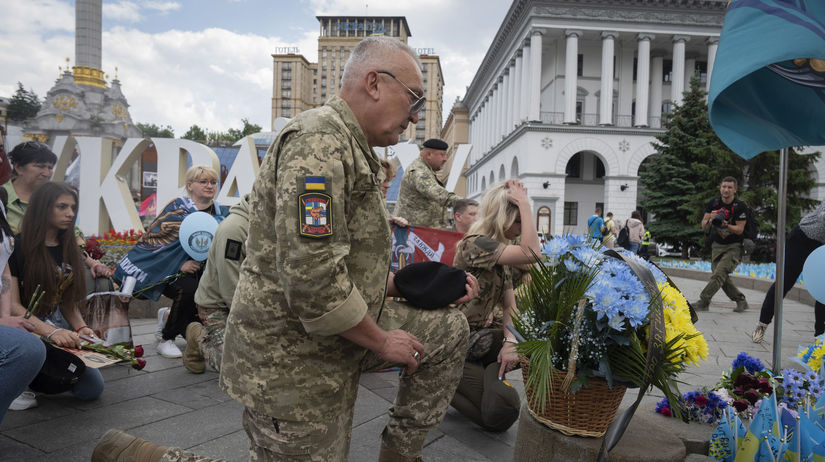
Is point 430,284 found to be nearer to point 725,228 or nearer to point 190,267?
point 190,267

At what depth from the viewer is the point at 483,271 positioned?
11.3 ft

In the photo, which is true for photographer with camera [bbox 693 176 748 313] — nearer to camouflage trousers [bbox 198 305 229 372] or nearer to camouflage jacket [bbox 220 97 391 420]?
camouflage trousers [bbox 198 305 229 372]

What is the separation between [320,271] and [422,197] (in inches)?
173

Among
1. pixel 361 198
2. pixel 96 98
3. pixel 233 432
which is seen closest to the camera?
pixel 361 198

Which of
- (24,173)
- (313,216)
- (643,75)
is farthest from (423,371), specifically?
(643,75)

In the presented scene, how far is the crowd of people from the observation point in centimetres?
161

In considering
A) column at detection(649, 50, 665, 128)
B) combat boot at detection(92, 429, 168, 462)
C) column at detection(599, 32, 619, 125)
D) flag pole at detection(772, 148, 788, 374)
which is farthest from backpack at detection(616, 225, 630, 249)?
column at detection(649, 50, 665, 128)

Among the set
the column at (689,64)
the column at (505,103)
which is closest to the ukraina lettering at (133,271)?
the column at (505,103)

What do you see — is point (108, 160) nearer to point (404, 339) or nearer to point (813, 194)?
point (404, 339)

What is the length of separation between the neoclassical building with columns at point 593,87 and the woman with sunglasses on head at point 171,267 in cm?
2655

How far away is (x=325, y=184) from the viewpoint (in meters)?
1.58

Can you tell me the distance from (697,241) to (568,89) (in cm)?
1675

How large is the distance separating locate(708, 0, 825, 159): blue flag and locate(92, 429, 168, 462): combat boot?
10.9 feet

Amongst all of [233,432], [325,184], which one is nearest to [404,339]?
[325,184]
